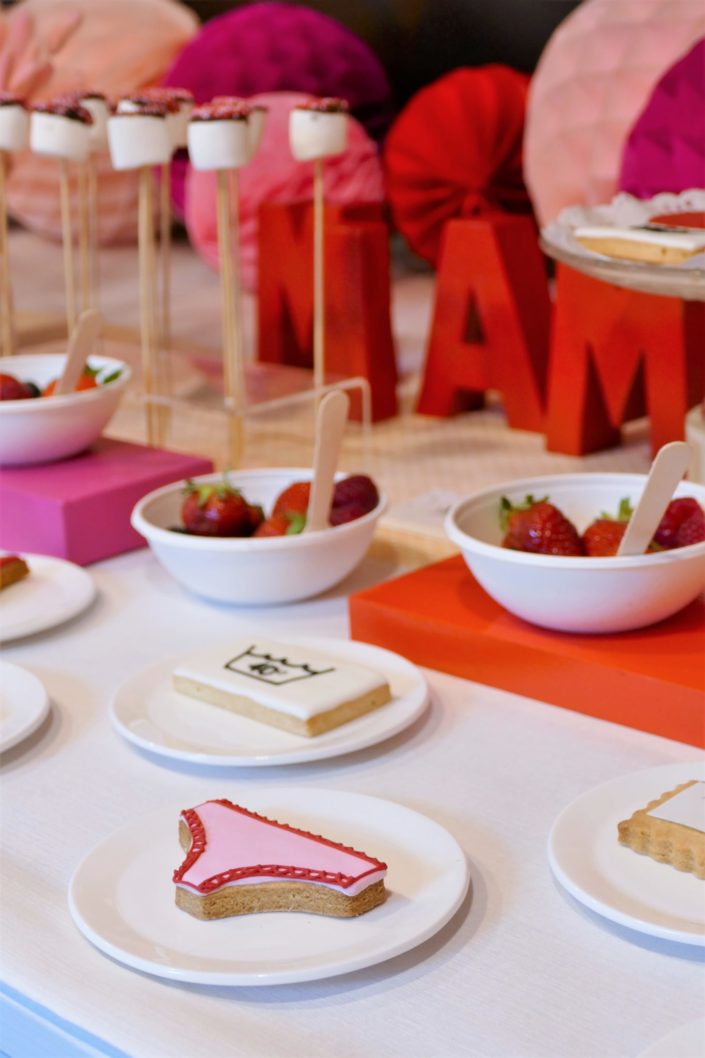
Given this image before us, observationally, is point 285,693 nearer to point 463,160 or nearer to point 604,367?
point 604,367

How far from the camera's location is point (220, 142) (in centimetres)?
132

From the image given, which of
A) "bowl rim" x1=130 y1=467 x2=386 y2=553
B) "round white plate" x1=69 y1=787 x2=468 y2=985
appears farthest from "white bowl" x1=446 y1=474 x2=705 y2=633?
"round white plate" x1=69 y1=787 x2=468 y2=985

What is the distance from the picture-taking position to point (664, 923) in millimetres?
642

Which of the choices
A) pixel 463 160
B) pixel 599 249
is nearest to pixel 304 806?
pixel 599 249

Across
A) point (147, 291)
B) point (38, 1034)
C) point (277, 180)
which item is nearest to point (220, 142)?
point (147, 291)

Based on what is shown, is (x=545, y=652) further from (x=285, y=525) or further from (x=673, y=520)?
(x=285, y=525)

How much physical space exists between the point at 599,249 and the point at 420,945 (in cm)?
66

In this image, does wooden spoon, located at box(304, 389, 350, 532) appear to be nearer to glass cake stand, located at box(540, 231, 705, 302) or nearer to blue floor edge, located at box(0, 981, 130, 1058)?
glass cake stand, located at box(540, 231, 705, 302)

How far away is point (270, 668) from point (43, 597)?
28 cm

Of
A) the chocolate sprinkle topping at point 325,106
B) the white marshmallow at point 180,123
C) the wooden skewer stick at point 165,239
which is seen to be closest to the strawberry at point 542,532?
the chocolate sprinkle topping at point 325,106

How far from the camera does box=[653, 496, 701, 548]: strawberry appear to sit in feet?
3.17

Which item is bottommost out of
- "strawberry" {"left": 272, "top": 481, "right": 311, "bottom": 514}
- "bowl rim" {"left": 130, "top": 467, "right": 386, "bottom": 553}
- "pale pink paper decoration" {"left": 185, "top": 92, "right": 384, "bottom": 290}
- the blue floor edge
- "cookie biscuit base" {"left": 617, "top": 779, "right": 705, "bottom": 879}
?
the blue floor edge

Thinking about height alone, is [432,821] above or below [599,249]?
below

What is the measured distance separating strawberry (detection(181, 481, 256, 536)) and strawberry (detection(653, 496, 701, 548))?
1.10ft
